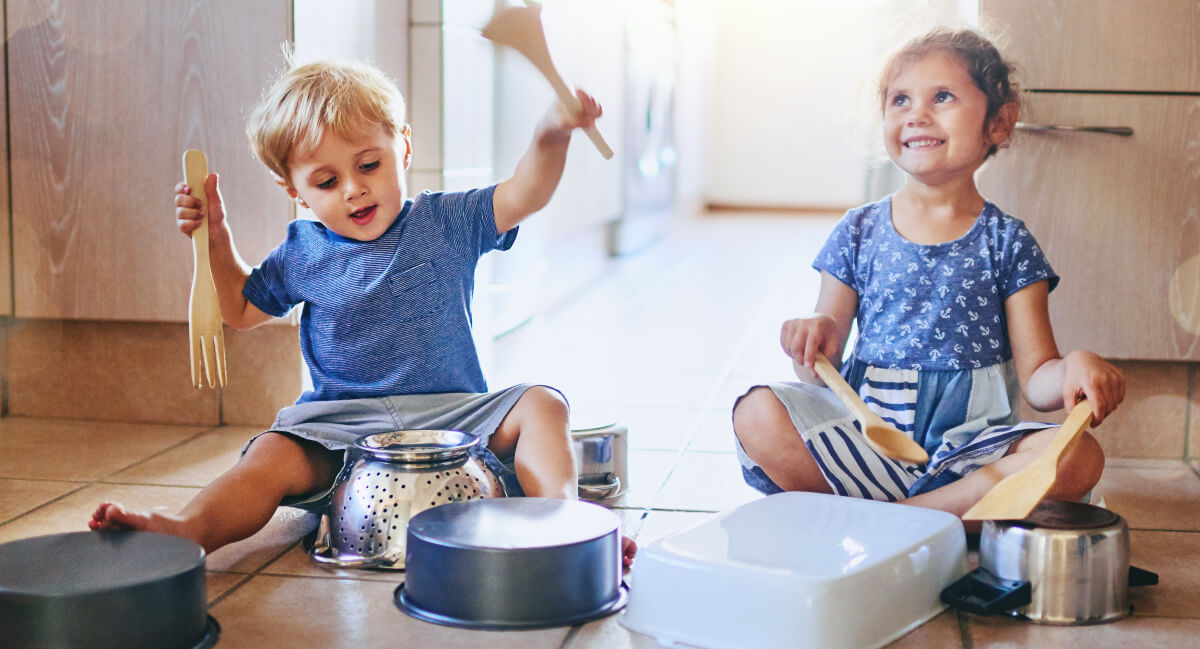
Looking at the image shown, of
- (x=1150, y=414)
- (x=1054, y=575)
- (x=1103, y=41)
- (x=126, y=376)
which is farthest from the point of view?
(x=126, y=376)

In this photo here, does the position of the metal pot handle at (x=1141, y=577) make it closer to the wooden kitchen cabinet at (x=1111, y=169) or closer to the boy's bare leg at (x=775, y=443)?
the boy's bare leg at (x=775, y=443)

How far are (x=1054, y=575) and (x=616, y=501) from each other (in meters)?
0.50

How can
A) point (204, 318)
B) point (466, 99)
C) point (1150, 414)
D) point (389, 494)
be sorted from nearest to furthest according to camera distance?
point (389, 494)
point (204, 318)
point (1150, 414)
point (466, 99)

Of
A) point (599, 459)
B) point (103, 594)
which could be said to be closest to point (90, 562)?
point (103, 594)

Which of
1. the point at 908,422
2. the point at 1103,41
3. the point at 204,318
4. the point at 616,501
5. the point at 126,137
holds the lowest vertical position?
the point at 616,501

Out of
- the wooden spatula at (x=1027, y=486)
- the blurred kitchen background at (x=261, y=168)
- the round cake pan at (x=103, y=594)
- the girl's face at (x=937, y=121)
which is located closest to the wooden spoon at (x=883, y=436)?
the wooden spatula at (x=1027, y=486)

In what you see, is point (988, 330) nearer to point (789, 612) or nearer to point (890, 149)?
point (890, 149)

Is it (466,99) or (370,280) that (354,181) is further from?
(466,99)

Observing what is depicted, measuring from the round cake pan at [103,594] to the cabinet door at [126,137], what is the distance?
0.71m

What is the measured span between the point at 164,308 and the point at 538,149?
68 cm

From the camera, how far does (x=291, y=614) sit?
98 centimetres

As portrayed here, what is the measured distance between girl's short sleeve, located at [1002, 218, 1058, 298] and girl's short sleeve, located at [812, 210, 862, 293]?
16cm

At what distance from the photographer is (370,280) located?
1262 millimetres

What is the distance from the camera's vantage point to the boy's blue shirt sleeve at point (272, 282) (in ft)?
4.28
